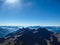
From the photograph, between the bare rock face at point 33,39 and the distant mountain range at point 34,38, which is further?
the distant mountain range at point 34,38

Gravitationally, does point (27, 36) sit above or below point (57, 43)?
above

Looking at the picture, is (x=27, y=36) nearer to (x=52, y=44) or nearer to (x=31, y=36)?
(x=31, y=36)

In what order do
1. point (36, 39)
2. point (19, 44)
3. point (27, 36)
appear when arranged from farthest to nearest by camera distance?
point (27, 36) → point (36, 39) → point (19, 44)

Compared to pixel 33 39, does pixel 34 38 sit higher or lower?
higher

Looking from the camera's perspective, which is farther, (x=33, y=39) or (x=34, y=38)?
(x=34, y=38)

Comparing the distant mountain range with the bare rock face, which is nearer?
the bare rock face

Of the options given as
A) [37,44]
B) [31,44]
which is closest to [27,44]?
[31,44]

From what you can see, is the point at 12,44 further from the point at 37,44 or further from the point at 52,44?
the point at 52,44

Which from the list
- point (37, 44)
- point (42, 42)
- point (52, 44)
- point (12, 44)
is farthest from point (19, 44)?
point (52, 44)

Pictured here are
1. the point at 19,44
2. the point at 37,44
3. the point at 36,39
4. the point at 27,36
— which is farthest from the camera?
the point at 27,36

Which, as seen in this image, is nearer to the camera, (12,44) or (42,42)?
(12,44)
